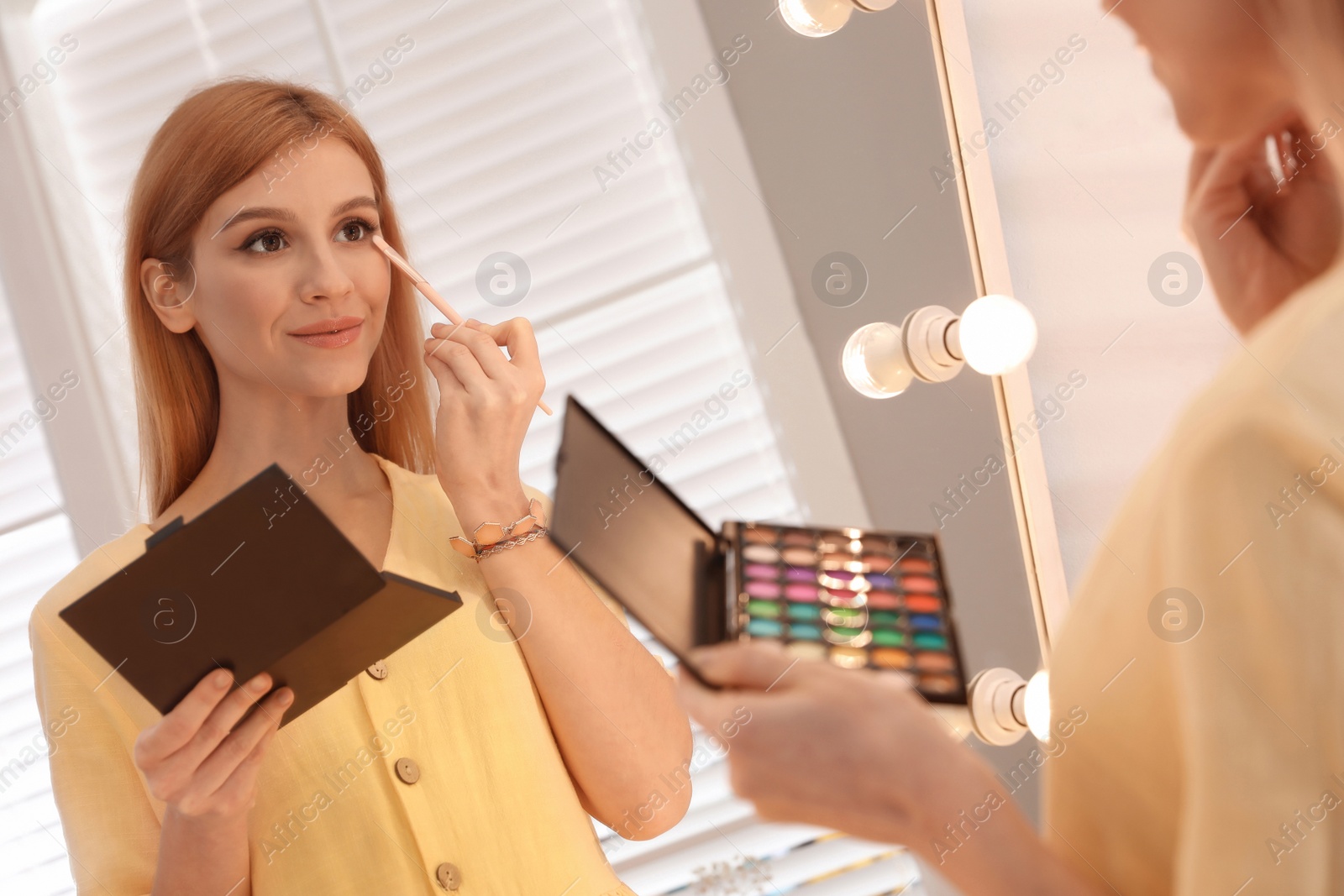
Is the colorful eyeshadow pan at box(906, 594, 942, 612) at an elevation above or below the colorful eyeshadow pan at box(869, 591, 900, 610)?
below

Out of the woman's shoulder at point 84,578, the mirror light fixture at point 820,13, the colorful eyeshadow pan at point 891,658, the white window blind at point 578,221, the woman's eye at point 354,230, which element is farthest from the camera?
the white window blind at point 578,221

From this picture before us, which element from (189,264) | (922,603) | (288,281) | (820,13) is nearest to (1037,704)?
(922,603)

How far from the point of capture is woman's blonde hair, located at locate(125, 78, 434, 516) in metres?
0.98

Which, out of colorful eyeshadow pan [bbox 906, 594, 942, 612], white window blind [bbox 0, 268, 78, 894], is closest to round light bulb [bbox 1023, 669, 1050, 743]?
colorful eyeshadow pan [bbox 906, 594, 942, 612]

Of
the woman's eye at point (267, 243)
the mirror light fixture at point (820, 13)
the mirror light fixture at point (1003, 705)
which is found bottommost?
the mirror light fixture at point (1003, 705)

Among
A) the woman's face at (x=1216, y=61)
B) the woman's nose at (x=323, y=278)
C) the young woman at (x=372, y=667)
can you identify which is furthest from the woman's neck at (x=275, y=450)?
the woman's face at (x=1216, y=61)

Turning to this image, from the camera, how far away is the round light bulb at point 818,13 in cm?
78

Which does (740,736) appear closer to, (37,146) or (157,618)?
(157,618)

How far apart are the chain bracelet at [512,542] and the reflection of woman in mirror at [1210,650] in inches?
20.0

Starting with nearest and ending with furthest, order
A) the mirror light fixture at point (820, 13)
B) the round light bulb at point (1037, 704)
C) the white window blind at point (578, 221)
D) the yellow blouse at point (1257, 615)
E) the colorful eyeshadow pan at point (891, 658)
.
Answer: the yellow blouse at point (1257, 615)
the colorful eyeshadow pan at point (891, 658)
the round light bulb at point (1037, 704)
the mirror light fixture at point (820, 13)
the white window blind at point (578, 221)

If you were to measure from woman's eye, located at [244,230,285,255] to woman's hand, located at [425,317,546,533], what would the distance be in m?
0.18

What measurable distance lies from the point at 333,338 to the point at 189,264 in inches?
6.5

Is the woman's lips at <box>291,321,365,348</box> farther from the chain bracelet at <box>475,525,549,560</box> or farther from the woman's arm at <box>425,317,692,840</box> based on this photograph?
the chain bracelet at <box>475,525,549,560</box>

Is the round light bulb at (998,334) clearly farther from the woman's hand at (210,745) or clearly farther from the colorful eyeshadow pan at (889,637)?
the woman's hand at (210,745)
